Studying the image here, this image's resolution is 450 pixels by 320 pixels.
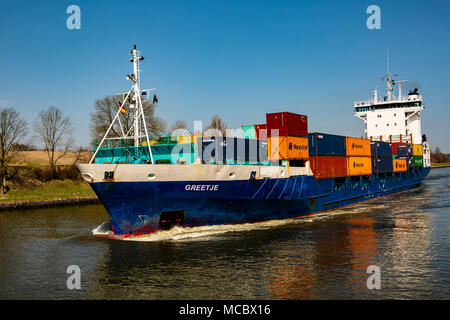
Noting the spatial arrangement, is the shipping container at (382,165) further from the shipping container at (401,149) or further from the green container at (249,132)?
the green container at (249,132)

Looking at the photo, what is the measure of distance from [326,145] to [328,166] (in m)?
1.76

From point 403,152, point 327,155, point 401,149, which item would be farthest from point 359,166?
point 403,152

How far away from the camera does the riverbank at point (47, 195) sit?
4030 centimetres

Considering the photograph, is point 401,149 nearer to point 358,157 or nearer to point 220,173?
point 358,157

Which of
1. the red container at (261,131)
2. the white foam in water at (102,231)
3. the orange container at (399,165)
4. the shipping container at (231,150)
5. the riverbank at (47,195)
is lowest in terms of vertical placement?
the white foam in water at (102,231)

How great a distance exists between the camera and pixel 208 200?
2067 centimetres

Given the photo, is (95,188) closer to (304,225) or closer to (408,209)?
(304,225)

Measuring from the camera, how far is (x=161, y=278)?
1341 centimetres

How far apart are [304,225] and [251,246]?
703 cm

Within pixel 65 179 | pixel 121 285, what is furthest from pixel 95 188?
pixel 65 179

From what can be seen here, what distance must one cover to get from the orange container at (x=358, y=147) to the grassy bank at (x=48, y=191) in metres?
34.2

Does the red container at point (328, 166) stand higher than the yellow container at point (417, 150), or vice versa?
the yellow container at point (417, 150)

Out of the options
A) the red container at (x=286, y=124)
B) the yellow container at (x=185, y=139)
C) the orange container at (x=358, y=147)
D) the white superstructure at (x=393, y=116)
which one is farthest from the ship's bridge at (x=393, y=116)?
the yellow container at (x=185, y=139)
